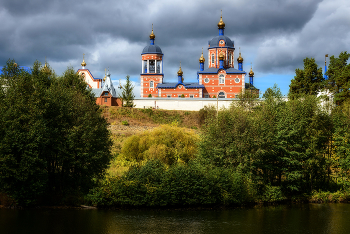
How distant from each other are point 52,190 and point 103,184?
334 cm

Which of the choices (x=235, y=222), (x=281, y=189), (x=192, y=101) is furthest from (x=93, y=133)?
(x=192, y=101)

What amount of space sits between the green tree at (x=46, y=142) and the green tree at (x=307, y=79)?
1005 inches

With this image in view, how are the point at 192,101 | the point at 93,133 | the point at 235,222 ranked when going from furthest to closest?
1. the point at 192,101
2. the point at 93,133
3. the point at 235,222

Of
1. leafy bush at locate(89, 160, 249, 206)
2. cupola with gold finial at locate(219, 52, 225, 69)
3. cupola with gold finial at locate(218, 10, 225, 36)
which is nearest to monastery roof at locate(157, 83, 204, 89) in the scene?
cupola with gold finial at locate(219, 52, 225, 69)

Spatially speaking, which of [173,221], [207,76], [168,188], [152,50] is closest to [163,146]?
[168,188]

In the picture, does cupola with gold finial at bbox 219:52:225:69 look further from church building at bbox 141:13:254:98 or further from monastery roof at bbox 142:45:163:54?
monastery roof at bbox 142:45:163:54

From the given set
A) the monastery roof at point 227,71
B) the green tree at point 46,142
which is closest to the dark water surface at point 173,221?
the green tree at point 46,142

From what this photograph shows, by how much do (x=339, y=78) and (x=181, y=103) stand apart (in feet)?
81.1

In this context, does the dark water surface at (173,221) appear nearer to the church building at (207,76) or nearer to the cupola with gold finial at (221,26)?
the church building at (207,76)

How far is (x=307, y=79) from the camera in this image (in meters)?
45.5

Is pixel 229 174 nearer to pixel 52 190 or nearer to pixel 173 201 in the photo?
pixel 173 201

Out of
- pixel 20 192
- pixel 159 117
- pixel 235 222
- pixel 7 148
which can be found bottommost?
pixel 235 222

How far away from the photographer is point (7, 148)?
22750 millimetres

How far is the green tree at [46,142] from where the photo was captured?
22938 millimetres
